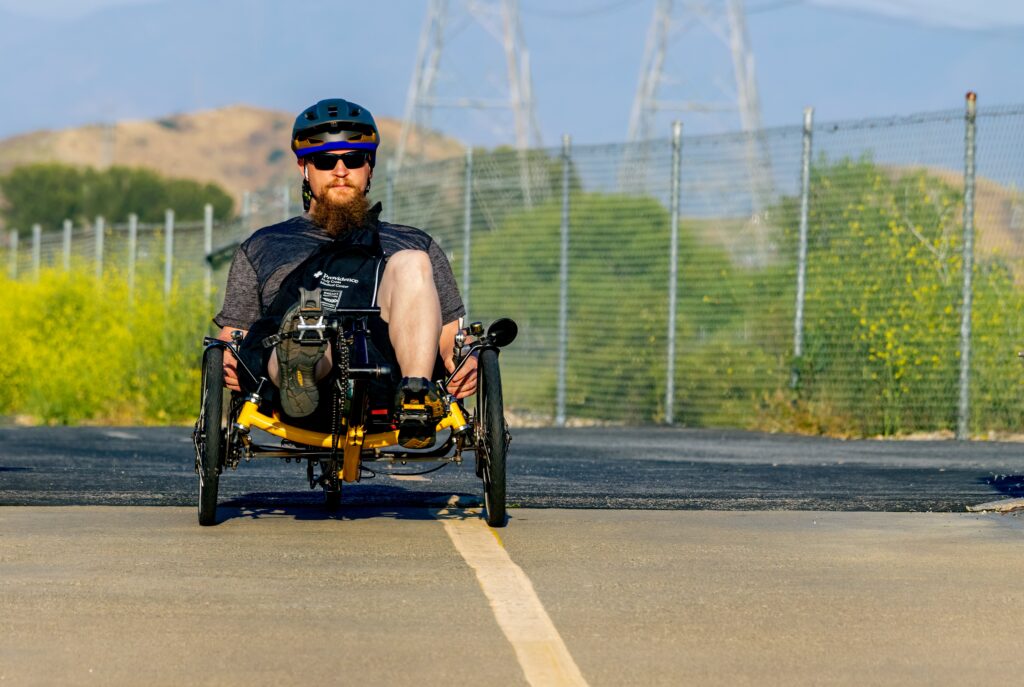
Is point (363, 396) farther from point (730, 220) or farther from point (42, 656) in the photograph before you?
point (730, 220)

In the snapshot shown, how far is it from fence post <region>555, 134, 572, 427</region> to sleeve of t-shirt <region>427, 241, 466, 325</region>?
38.9 ft

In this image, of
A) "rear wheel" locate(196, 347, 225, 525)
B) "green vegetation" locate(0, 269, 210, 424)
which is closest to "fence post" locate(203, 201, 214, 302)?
"green vegetation" locate(0, 269, 210, 424)

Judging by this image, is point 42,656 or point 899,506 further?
point 899,506

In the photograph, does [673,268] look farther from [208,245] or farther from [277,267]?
[277,267]

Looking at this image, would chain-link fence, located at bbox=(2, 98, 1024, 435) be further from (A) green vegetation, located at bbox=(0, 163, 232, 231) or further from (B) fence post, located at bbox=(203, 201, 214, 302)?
(A) green vegetation, located at bbox=(0, 163, 232, 231)

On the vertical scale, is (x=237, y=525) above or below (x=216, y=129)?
below

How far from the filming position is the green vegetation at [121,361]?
21188mm

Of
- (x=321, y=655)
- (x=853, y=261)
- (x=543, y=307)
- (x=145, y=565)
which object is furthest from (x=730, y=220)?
(x=321, y=655)

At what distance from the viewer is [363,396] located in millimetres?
7582

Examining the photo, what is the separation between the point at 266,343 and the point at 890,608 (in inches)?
105

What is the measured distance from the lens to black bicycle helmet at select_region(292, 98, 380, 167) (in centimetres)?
826

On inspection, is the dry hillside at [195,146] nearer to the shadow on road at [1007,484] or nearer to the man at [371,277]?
the shadow on road at [1007,484]

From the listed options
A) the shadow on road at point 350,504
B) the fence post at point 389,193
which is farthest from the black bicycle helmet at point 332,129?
the fence post at point 389,193

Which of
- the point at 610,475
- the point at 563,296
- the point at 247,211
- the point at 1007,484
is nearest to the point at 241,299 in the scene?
the point at 610,475
